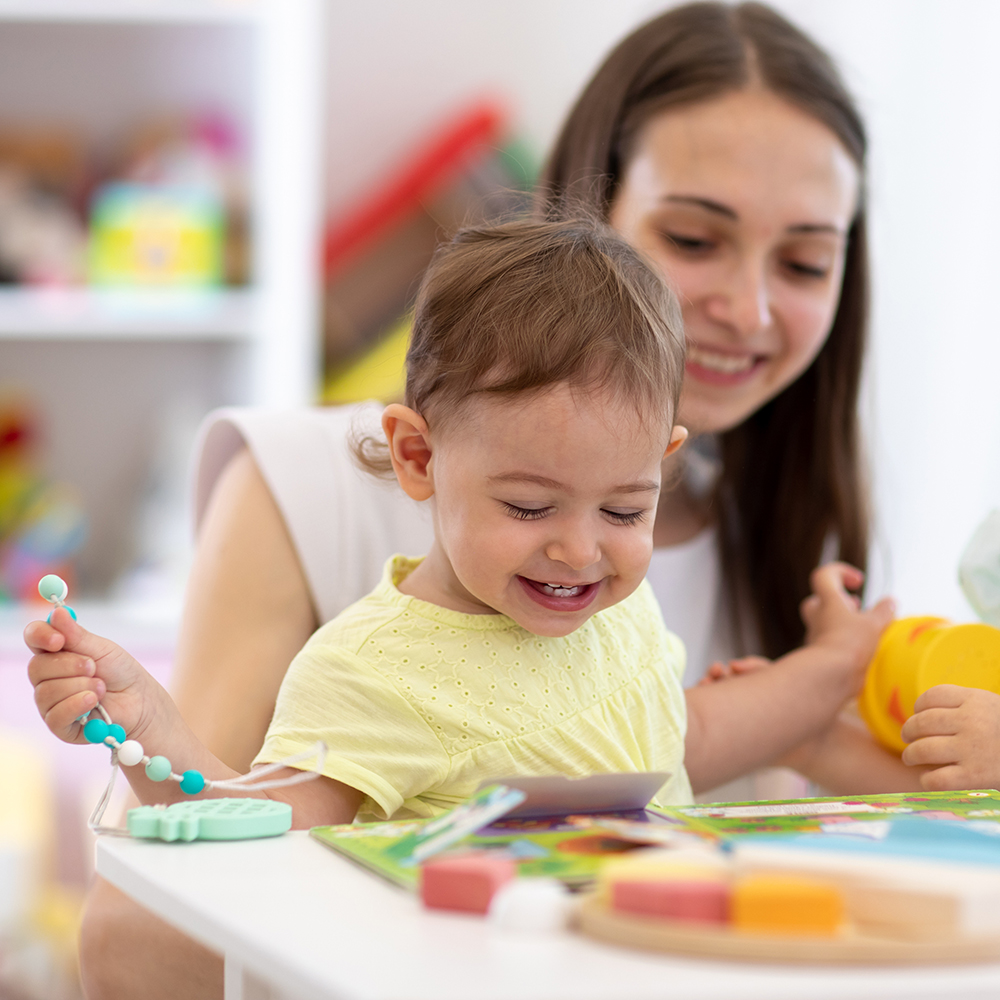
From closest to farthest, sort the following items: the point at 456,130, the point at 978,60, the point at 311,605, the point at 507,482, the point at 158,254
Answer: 1. the point at 507,482
2. the point at 311,605
3. the point at 978,60
4. the point at 158,254
5. the point at 456,130

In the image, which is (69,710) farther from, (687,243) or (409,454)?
(687,243)

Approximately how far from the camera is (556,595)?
0.82m

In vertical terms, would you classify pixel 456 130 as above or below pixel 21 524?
above

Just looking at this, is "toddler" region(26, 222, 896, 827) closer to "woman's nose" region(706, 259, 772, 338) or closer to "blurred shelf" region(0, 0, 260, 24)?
"woman's nose" region(706, 259, 772, 338)

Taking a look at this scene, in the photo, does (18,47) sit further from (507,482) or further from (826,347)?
(507,482)

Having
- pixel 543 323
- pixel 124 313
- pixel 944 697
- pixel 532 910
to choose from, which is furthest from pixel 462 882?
pixel 124 313

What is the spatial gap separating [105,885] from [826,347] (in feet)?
3.02

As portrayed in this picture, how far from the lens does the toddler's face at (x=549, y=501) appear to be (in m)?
0.78

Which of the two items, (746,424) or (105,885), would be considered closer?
(105,885)

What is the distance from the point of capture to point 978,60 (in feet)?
5.55

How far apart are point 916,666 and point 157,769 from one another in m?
0.59

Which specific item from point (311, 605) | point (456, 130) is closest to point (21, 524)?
point (456, 130)

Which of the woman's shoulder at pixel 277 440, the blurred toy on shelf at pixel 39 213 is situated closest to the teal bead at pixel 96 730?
the woman's shoulder at pixel 277 440

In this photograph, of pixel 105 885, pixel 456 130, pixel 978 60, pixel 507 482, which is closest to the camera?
pixel 507 482
